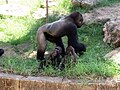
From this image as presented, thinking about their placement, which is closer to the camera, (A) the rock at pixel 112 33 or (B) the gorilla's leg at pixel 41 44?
(B) the gorilla's leg at pixel 41 44

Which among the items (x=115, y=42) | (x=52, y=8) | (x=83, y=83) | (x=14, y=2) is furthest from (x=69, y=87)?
(x=14, y=2)

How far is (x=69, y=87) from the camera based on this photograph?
509cm

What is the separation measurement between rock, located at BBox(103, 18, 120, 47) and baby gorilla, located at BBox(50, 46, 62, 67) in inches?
55.3

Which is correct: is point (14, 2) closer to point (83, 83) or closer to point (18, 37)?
point (18, 37)

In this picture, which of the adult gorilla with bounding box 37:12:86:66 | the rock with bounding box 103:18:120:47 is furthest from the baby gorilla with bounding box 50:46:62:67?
the rock with bounding box 103:18:120:47

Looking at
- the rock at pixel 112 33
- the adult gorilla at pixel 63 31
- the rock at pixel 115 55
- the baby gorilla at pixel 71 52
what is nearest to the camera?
the baby gorilla at pixel 71 52

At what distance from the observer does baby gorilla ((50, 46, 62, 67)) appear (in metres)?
5.41

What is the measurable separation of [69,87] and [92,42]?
6.76ft

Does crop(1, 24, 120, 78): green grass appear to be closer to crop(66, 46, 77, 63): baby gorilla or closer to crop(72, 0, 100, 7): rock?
crop(66, 46, 77, 63): baby gorilla

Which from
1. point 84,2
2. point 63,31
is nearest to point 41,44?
point 63,31

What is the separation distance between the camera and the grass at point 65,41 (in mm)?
5328

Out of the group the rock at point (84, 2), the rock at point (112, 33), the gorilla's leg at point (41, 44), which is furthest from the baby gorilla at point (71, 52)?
the rock at point (84, 2)

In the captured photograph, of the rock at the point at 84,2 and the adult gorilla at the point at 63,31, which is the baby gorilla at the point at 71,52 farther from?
the rock at the point at 84,2

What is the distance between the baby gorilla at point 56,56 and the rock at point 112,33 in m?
1.40
